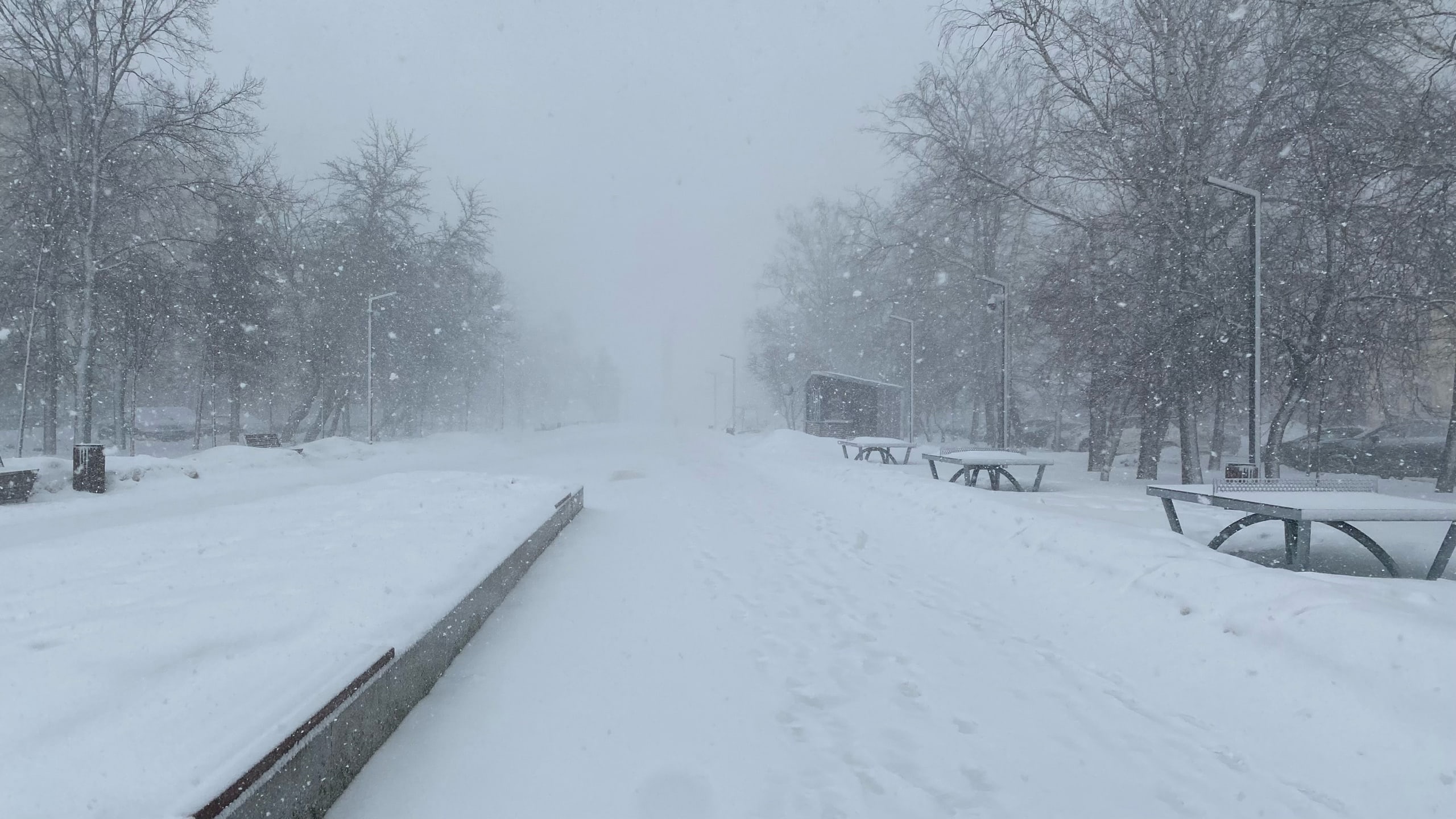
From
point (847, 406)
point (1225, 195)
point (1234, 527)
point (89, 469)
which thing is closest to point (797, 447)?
point (847, 406)

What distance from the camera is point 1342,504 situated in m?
5.50

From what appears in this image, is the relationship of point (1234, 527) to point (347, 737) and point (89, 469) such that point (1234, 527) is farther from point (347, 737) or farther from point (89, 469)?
point (89, 469)

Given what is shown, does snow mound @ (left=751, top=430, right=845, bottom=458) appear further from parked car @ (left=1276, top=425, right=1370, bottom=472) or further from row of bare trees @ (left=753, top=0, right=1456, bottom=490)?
parked car @ (left=1276, top=425, right=1370, bottom=472)

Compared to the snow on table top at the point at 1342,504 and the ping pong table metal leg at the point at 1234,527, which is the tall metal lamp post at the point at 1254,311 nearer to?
the snow on table top at the point at 1342,504

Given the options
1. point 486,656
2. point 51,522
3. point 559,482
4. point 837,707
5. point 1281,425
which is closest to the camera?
point 837,707

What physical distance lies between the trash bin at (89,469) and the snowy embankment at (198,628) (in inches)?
171

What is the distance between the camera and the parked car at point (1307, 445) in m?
18.0

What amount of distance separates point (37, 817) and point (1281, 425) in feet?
63.2

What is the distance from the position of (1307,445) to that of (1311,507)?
58.4ft

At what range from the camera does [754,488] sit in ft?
42.4

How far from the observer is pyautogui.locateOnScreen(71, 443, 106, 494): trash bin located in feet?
36.9

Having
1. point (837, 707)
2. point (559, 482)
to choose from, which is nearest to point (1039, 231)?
point (559, 482)

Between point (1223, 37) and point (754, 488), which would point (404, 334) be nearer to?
point (754, 488)

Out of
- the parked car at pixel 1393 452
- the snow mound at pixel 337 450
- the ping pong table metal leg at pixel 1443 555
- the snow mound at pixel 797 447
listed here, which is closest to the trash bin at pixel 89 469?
the snow mound at pixel 337 450
